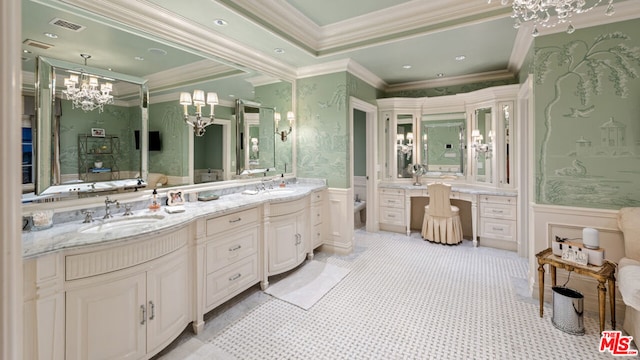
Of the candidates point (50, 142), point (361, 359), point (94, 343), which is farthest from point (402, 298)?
point (50, 142)

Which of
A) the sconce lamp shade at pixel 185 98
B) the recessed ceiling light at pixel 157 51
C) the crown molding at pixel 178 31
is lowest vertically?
the sconce lamp shade at pixel 185 98

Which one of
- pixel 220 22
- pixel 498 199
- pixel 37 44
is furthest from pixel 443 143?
pixel 37 44

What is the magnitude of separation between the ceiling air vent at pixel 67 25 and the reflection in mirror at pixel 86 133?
0.82ft

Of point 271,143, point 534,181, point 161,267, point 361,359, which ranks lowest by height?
point 361,359

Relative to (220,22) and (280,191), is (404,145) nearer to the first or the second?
(280,191)

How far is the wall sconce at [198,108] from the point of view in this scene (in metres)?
2.81

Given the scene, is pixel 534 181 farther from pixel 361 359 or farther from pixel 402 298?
pixel 361 359

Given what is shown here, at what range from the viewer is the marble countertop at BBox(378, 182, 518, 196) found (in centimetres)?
418

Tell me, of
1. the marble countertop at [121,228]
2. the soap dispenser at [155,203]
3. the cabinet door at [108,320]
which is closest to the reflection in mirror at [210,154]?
the marble countertop at [121,228]

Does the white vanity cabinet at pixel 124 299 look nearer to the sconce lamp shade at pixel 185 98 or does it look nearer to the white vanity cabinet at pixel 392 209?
the sconce lamp shade at pixel 185 98

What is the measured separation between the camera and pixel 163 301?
1983 millimetres

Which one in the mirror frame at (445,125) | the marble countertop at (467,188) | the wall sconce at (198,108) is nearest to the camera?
the wall sconce at (198,108)

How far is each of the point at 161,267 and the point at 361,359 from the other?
4.97 feet

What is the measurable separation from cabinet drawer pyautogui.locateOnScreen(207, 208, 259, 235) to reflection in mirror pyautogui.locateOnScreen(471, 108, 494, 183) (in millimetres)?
3713
